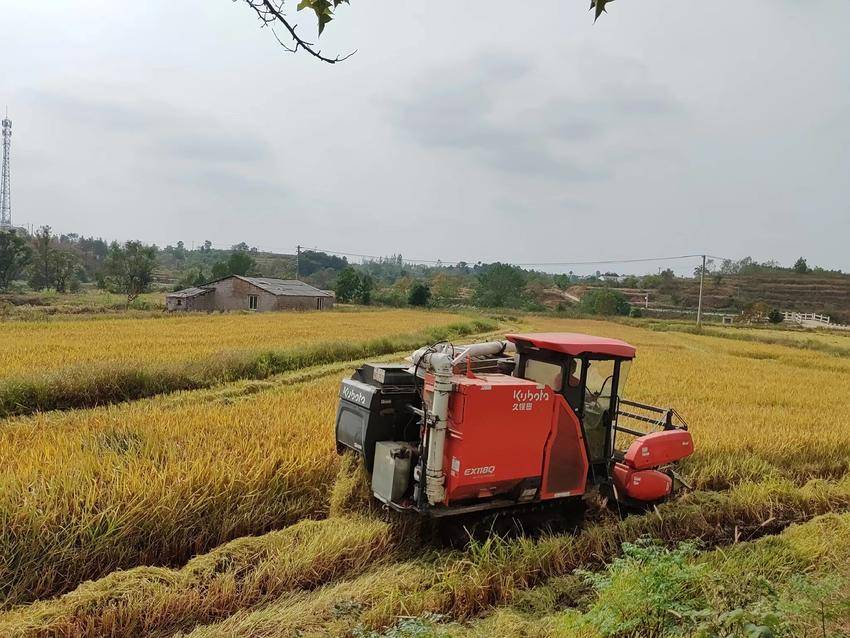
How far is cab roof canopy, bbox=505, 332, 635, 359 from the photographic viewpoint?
17.9 feet

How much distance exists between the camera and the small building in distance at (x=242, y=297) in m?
45.0

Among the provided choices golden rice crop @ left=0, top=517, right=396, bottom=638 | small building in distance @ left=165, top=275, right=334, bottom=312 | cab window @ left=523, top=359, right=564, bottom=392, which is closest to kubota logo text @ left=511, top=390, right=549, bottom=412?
cab window @ left=523, top=359, right=564, bottom=392

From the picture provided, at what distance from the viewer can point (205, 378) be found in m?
12.5

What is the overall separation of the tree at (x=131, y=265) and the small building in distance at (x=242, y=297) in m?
6.55

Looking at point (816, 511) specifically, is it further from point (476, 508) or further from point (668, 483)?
point (476, 508)

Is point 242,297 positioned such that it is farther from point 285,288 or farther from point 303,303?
point 303,303

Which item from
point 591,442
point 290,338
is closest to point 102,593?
point 591,442

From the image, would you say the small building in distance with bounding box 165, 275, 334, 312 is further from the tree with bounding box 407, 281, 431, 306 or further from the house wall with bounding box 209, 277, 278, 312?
the tree with bounding box 407, 281, 431, 306

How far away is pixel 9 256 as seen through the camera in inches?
1973

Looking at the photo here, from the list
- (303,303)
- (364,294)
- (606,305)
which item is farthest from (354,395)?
(606,305)

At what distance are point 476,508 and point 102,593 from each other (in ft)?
9.43

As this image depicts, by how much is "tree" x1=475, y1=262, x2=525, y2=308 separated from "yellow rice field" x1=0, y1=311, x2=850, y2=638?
209 ft

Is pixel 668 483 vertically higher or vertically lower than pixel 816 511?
higher

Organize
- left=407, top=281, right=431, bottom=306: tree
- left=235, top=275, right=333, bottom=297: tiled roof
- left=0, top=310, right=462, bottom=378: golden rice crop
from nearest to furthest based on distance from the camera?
1. left=0, top=310, right=462, bottom=378: golden rice crop
2. left=235, top=275, right=333, bottom=297: tiled roof
3. left=407, top=281, right=431, bottom=306: tree
